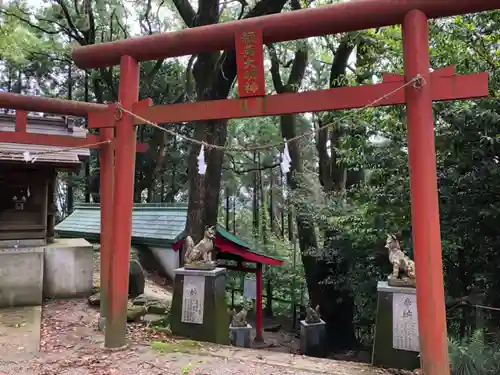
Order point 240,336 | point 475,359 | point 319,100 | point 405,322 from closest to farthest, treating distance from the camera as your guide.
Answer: point 475,359 < point 319,100 < point 405,322 < point 240,336

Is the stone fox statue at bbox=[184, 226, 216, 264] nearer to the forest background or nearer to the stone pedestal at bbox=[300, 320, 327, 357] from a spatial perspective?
the forest background

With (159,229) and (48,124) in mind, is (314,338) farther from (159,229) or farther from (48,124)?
(48,124)

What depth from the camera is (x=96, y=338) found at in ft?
19.6

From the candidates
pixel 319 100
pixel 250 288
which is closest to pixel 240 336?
pixel 250 288

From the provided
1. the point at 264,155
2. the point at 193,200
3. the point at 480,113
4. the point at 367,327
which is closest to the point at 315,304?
the point at 367,327

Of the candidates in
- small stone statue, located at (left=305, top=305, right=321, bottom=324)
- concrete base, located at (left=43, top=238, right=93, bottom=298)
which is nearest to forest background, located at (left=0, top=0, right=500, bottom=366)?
small stone statue, located at (left=305, top=305, right=321, bottom=324)

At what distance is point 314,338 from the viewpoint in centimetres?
1061

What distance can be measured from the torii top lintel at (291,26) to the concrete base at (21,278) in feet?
14.5

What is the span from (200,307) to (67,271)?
401 cm

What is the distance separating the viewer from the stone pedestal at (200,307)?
623 centimetres

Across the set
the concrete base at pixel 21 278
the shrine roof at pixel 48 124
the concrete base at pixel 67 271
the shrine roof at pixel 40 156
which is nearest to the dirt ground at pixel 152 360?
the concrete base at pixel 21 278

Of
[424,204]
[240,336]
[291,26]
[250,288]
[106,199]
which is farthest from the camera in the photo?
[250,288]

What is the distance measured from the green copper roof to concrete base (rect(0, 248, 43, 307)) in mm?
4891

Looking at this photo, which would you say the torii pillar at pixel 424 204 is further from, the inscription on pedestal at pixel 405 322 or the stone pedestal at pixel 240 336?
the stone pedestal at pixel 240 336
